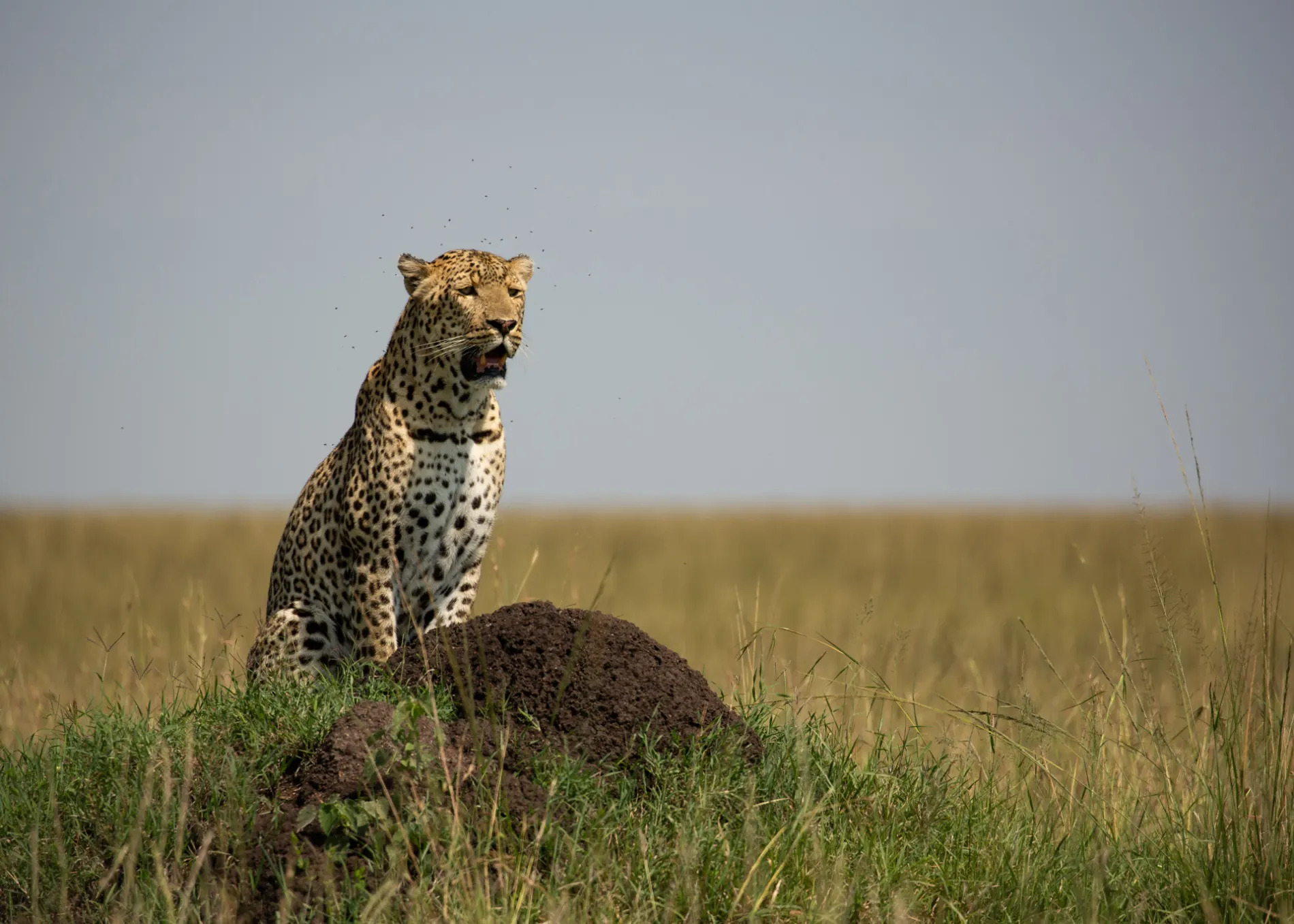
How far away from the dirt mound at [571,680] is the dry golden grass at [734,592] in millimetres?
476

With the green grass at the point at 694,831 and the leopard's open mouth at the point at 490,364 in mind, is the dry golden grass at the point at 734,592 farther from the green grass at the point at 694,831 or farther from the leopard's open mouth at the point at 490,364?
the leopard's open mouth at the point at 490,364

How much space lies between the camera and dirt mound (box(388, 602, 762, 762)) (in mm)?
4770

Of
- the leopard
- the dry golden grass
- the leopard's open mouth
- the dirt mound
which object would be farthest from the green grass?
the leopard's open mouth

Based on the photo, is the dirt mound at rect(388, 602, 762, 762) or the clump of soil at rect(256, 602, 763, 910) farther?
the dirt mound at rect(388, 602, 762, 762)

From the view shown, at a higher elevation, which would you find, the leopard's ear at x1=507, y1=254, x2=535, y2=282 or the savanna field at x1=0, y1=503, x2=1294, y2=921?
the leopard's ear at x1=507, y1=254, x2=535, y2=282

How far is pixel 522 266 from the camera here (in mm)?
6371

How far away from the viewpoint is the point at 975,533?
136 ft

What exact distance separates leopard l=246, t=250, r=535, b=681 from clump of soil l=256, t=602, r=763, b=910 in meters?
0.79

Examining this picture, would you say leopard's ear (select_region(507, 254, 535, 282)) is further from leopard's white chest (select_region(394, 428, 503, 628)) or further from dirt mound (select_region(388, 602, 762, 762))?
dirt mound (select_region(388, 602, 762, 762))

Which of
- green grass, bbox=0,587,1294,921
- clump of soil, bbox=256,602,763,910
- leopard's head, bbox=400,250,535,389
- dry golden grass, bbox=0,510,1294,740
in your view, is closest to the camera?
green grass, bbox=0,587,1294,921

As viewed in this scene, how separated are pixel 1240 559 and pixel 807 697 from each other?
29.2m

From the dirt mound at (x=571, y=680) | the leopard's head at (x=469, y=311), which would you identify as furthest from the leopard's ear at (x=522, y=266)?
the dirt mound at (x=571, y=680)

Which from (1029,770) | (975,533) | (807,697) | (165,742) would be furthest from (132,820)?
(975,533)

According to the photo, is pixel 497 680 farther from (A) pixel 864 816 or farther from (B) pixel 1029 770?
(B) pixel 1029 770
